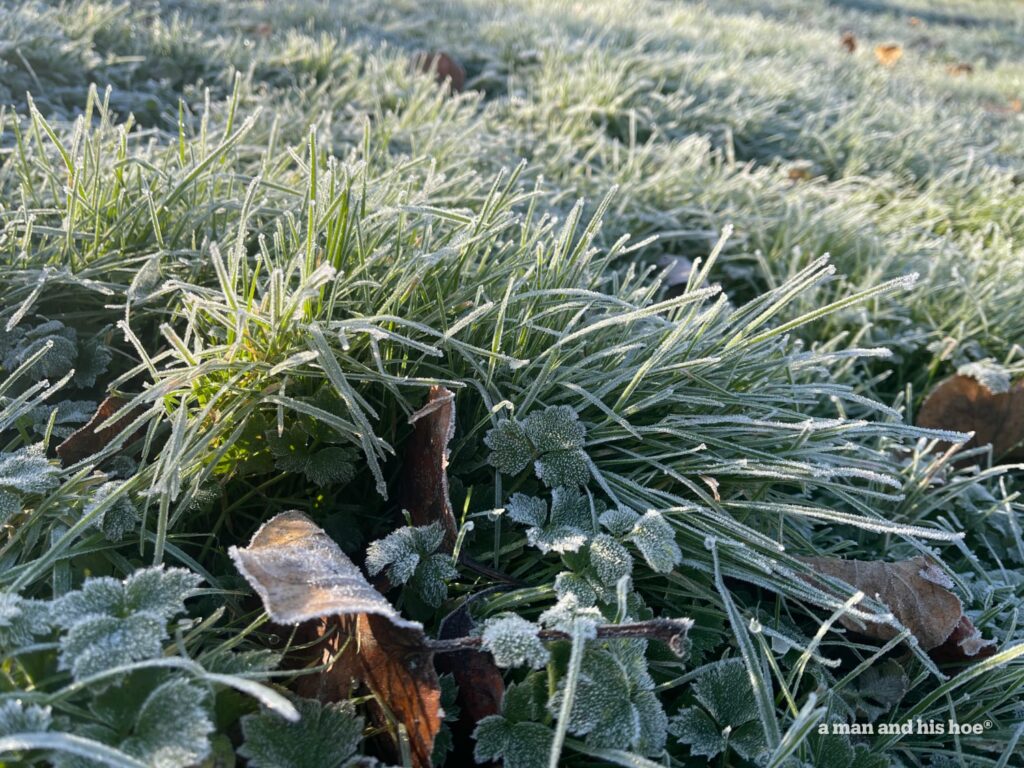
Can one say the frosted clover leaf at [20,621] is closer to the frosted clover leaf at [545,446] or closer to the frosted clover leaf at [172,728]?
the frosted clover leaf at [172,728]

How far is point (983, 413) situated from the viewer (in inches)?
74.5

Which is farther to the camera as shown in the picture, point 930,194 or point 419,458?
point 930,194

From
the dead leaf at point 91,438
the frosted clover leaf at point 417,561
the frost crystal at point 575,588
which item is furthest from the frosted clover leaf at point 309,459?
the frost crystal at point 575,588

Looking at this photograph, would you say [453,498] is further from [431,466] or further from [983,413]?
[983,413]

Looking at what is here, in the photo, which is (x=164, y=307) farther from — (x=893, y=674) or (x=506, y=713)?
(x=893, y=674)

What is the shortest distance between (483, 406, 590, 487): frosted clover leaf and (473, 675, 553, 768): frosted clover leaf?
33 centimetres

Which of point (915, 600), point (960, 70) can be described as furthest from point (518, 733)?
point (960, 70)

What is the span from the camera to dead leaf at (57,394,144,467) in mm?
1256

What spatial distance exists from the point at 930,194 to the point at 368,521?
8.71ft

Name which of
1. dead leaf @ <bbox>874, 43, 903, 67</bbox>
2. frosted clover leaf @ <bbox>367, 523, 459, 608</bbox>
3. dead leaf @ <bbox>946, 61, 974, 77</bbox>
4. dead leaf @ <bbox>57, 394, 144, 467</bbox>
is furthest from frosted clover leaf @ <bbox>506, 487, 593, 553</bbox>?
dead leaf @ <bbox>946, 61, 974, 77</bbox>

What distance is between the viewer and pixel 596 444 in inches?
Result: 53.5

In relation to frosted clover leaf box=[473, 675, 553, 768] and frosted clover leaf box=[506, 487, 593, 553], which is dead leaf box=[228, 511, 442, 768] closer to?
frosted clover leaf box=[473, 675, 553, 768]

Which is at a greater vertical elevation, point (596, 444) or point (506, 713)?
point (596, 444)

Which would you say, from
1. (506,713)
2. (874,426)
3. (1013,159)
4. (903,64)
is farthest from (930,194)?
(903,64)
